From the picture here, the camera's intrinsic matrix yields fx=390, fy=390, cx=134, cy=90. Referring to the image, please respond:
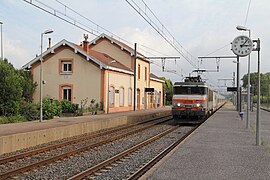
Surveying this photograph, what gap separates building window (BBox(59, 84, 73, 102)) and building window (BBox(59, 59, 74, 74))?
1.32 metres

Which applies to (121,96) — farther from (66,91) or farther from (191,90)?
(191,90)

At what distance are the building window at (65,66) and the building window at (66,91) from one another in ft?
4.34

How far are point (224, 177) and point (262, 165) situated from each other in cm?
201

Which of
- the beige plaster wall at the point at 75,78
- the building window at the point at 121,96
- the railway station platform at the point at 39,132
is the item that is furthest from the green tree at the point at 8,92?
the building window at the point at 121,96

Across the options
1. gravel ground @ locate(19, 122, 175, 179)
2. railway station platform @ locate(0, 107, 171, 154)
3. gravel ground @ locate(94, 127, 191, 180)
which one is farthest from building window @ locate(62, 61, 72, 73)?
gravel ground @ locate(19, 122, 175, 179)

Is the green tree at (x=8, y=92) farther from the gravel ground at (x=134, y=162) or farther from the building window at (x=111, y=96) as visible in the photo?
the building window at (x=111, y=96)

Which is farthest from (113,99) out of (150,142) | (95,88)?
(150,142)

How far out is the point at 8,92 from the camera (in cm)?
2472

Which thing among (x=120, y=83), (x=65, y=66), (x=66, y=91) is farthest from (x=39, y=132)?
(x=120, y=83)

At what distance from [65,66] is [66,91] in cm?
239

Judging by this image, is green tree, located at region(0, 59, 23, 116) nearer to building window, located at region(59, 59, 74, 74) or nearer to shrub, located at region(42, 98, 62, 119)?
shrub, located at region(42, 98, 62, 119)

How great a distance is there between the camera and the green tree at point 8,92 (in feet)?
80.5

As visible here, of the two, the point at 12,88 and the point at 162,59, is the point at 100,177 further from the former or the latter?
the point at 162,59

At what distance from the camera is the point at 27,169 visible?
10164 millimetres
